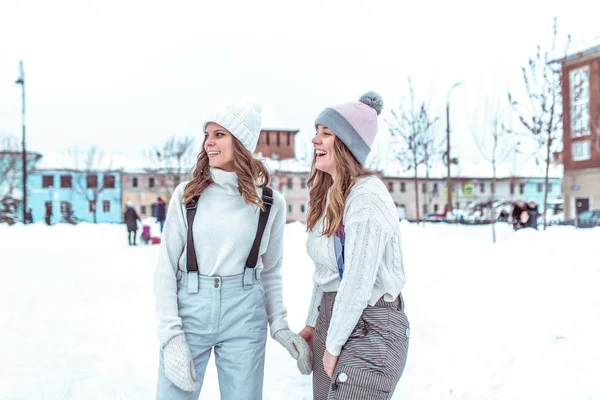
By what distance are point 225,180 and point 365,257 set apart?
0.88 metres

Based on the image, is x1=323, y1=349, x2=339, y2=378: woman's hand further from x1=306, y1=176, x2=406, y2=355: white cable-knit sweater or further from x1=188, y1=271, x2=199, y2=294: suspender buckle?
x1=188, y1=271, x2=199, y2=294: suspender buckle

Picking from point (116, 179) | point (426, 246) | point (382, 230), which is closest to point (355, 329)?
point (382, 230)

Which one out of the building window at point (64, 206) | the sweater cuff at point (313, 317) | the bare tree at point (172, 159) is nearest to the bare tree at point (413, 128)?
the sweater cuff at point (313, 317)

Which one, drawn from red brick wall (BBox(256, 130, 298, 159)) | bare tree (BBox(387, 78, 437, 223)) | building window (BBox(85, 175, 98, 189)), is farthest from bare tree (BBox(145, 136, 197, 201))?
bare tree (BBox(387, 78, 437, 223))

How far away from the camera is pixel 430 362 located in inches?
207

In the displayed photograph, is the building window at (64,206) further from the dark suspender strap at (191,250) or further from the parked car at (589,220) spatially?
the dark suspender strap at (191,250)

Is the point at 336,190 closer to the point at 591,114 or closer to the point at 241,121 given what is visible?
the point at 241,121

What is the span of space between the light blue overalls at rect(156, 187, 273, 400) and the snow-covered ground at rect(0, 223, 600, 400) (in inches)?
85.1

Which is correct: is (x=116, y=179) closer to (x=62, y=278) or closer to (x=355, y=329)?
→ (x=62, y=278)

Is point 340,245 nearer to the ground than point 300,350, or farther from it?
farther from it

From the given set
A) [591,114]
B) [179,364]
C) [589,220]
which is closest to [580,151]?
[591,114]

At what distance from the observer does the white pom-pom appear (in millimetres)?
2816

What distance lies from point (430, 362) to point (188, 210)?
11.1ft

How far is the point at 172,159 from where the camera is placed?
6312 cm
